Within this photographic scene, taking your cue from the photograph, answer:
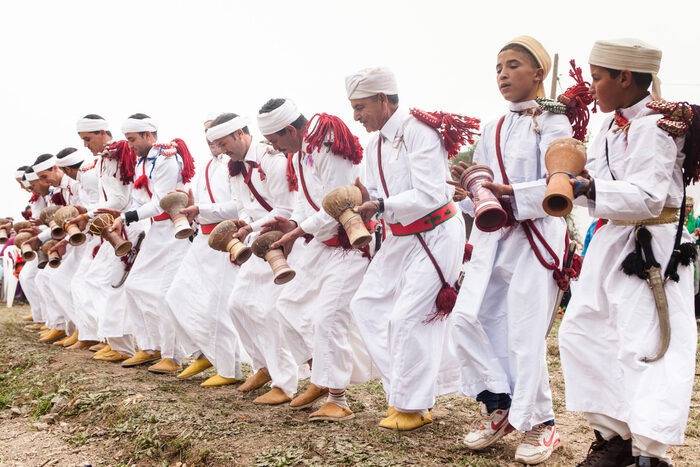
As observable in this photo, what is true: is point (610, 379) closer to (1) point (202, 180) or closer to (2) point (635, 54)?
(2) point (635, 54)

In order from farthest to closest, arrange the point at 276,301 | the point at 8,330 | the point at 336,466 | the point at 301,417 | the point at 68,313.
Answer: the point at 8,330
the point at 68,313
the point at 276,301
the point at 301,417
the point at 336,466

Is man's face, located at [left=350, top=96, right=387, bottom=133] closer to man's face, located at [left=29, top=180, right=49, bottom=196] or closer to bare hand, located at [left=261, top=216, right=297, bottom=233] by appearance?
bare hand, located at [left=261, top=216, right=297, bottom=233]

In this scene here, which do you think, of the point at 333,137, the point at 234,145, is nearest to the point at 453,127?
the point at 333,137

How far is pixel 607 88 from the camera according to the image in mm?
3307

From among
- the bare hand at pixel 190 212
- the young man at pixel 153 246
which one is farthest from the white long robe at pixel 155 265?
the bare hand at pixel 190 212

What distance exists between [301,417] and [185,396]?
1182mm

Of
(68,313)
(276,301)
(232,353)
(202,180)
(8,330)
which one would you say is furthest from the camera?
(8,330)

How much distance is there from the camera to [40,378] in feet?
20.4

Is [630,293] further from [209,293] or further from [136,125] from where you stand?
[136,125]

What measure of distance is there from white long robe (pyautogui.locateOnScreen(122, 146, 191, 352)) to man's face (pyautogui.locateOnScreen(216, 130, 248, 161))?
129 cm

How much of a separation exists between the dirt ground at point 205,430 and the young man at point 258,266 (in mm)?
310

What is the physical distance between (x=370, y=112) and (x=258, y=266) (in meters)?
1.70

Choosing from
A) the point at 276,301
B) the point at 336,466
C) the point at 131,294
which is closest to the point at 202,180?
the point at 131,294

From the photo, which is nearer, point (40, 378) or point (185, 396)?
point (185, 396)
